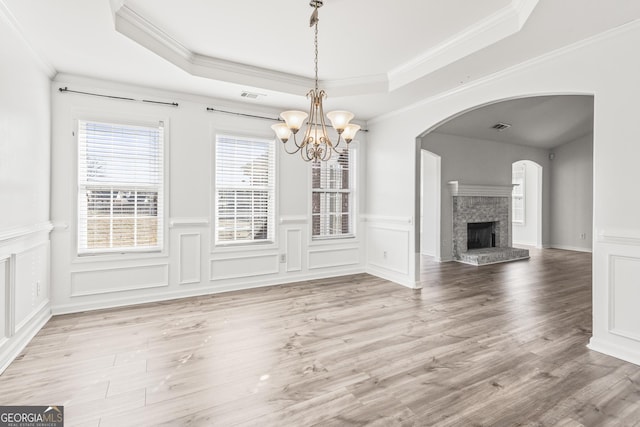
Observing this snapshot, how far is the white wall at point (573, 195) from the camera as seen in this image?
320 inches

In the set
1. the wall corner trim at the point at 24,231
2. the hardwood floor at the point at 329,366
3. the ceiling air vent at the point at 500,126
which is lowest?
the hardwood floor at the point at 329,366

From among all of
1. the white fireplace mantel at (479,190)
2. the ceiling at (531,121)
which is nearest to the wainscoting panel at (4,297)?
the ceiling at (531,121)

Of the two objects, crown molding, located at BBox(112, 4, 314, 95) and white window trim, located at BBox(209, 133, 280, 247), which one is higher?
crown molding, located at BBox(112, 4, 314, 95)

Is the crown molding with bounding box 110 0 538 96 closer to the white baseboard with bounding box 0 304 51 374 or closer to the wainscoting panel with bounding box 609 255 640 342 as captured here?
the wainscoting panel with bounding box 609 255 640 342

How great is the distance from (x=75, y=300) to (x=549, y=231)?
10431 mm

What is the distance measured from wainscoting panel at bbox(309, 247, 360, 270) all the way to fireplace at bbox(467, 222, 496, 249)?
11.1 ft

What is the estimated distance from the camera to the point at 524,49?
295 centimetres

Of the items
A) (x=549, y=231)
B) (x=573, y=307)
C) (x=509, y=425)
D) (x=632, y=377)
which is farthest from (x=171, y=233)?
(x=549, y=231)

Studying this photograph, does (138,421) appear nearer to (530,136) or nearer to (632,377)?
(632,377)

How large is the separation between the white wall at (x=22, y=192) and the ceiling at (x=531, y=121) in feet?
19.0

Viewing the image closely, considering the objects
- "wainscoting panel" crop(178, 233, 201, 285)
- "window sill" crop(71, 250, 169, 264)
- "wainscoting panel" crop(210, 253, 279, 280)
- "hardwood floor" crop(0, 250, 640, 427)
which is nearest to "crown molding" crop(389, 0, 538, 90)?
"hardwood floor" crop(0, 250, 640, 427)

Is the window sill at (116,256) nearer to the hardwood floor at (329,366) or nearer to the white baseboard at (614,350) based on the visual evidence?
the hardwood floor at (329,366)

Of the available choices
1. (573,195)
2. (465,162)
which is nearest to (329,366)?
(465,162)

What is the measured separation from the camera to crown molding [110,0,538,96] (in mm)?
2668
